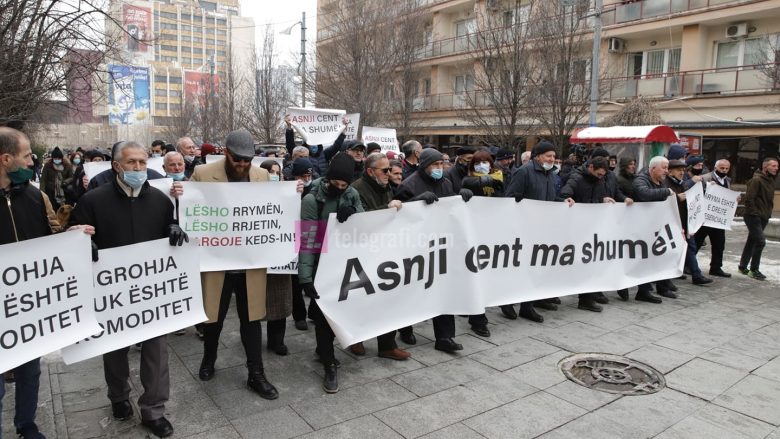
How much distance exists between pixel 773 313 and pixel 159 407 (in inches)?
275

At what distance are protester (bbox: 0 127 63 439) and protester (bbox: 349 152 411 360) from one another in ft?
7.80

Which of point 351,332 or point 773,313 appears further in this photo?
point 773,313

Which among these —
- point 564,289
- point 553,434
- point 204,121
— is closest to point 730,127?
point 564,289

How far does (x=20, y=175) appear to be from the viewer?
10.2ft

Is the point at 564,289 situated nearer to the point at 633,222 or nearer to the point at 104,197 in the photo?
the point at 633,222

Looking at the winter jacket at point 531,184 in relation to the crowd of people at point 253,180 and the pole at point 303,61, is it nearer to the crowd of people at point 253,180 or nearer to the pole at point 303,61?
the crowd of people at point 253,180

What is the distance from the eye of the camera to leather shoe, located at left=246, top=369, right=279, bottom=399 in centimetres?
398

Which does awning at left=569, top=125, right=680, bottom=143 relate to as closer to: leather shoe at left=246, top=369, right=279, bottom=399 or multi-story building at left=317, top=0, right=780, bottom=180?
multi-story building at left=317, top=0, right=780, bottom=180

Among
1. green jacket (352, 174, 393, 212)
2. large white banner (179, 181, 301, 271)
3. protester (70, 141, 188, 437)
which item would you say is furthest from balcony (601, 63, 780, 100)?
protester (70, 141, 188, 437)

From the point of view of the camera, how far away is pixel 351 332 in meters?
4.44

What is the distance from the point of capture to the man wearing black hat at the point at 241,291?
3996 mm

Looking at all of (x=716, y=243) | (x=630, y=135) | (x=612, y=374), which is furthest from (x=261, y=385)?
(x=630, y=135)

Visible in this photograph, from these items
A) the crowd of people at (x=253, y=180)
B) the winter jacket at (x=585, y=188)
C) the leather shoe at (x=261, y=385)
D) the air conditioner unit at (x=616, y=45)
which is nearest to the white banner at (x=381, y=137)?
the crowd of people at (x=253, y=180)

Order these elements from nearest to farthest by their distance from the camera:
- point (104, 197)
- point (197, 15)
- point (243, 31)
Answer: point (104, 197)
point (243, 31)
point (197, 15)
